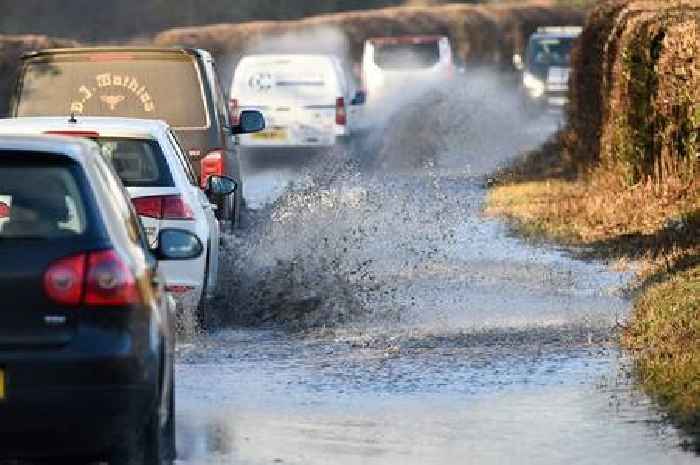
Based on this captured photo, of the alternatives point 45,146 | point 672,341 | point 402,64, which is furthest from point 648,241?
point 402,64

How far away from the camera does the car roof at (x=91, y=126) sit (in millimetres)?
14039

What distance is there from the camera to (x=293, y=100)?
1308 inches

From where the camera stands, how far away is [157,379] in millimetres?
8945

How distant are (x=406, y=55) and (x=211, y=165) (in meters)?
29.7

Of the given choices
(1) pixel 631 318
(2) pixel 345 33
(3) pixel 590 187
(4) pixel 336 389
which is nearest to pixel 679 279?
(1) pixel 631 318

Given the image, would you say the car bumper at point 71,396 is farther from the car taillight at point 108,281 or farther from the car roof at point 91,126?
the car roof at point 91,126

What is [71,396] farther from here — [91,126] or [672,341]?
[91,126]

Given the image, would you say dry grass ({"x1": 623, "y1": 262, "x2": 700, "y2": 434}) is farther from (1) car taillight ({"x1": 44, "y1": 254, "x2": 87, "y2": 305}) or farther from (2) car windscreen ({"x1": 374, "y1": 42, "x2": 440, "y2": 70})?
(2) car windscreen ({"x1": 374, "y1": 42, "x2": 440, "y2": 70})

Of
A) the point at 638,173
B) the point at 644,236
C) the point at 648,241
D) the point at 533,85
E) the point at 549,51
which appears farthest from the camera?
the point at 549,51

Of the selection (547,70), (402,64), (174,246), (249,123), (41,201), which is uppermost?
(41,201)

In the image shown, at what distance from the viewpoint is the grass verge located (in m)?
12.1

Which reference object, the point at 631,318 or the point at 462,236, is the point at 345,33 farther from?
the point at 631,318

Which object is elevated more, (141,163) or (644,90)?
(141,163)

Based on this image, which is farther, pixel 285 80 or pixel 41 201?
pixel 285 80
